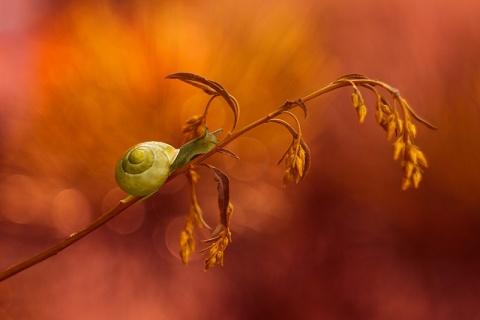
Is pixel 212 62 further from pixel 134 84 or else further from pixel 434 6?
pixel 434 6

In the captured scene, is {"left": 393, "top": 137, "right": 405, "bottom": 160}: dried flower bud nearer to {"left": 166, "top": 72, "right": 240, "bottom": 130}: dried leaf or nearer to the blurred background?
{"left": 166, "top": 72, "right": 240, "bottom": 130}: dried leaf

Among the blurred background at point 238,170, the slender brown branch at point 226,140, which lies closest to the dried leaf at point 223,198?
Result: the slender brown branch at point 226,140

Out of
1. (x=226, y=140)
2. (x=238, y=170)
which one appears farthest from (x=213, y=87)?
(x=238, y=170)

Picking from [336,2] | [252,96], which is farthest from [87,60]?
[336,2]

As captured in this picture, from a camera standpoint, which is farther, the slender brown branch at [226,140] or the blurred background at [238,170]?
the blurred background at [238,170]

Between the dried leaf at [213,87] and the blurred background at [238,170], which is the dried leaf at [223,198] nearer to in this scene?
the dried leaf at [213,87]

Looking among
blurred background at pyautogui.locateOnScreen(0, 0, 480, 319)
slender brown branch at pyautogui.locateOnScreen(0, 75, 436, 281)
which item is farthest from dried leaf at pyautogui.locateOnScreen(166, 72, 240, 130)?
blurred background at pyautogui.locateOnScreen(0, 0, 480, 319)

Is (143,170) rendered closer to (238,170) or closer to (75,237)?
(75,237)
